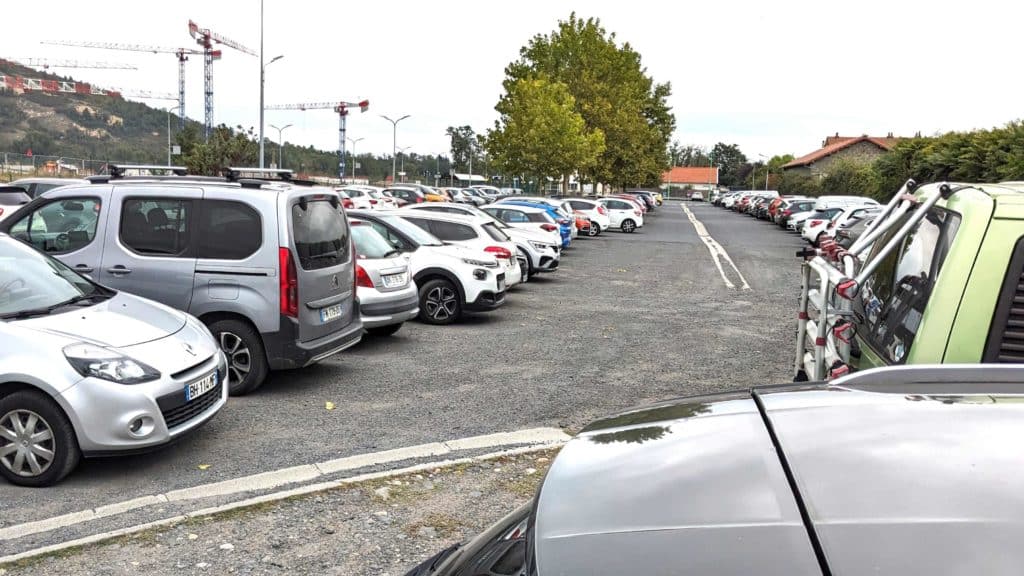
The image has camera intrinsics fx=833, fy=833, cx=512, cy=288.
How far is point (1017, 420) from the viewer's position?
166 centimetres

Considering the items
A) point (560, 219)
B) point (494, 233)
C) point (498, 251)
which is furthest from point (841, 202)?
point (498, 251)

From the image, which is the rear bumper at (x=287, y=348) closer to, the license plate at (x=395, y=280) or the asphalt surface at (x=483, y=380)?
the asphalt surface at (x=483, y=380)

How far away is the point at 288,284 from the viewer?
7250 mm

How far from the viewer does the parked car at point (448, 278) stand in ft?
38.8

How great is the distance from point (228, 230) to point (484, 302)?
5051 mm

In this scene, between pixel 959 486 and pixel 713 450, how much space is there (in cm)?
47

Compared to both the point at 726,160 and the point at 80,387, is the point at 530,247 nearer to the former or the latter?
the point at 80,387

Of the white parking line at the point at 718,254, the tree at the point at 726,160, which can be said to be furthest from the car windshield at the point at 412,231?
the tree at the point at 726,160

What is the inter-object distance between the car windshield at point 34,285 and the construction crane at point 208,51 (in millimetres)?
100742

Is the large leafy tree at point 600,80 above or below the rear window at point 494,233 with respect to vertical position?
above

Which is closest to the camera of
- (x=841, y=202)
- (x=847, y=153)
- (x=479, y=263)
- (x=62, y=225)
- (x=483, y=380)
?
(x=62, y=225)

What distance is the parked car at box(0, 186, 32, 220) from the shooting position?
51.8 feet

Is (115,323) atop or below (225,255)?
below

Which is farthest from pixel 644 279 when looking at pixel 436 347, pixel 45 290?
pixel 45 290
